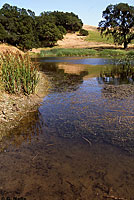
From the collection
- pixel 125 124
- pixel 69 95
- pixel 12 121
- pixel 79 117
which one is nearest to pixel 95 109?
pixel 79 117

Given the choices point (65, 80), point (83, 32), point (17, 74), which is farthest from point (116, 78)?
point (83, 32)

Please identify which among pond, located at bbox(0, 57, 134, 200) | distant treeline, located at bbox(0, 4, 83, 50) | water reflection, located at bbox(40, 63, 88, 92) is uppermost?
distant treeline, located at bbox(0, 4, 83, 50)

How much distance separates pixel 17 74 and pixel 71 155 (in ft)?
14.3

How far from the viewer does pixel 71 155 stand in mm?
3584

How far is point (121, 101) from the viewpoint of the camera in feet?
22.1

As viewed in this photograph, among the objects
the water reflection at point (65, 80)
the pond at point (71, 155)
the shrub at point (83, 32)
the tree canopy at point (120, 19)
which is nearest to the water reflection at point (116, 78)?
the water reflection at point (65, 80)

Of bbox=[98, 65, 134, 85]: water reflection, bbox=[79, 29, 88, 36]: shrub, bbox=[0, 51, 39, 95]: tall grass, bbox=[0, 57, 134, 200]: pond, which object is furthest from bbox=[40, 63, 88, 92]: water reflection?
bbox=[79, 29, 88, 36]: shrub

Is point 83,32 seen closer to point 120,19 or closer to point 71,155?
point 120,19

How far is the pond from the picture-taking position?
2.75 metres

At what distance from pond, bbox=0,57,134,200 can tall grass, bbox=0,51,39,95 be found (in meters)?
1.60

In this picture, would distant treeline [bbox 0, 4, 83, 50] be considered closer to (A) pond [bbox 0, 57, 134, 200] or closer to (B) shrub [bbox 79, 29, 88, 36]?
(B) shrub [bbox 79, 29, 88, 36]

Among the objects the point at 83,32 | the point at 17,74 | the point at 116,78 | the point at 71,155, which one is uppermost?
the point at 83,32

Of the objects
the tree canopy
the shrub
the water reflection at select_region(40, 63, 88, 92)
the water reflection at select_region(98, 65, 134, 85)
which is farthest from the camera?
the shrub

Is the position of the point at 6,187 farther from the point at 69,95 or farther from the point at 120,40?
the point at 120,40
